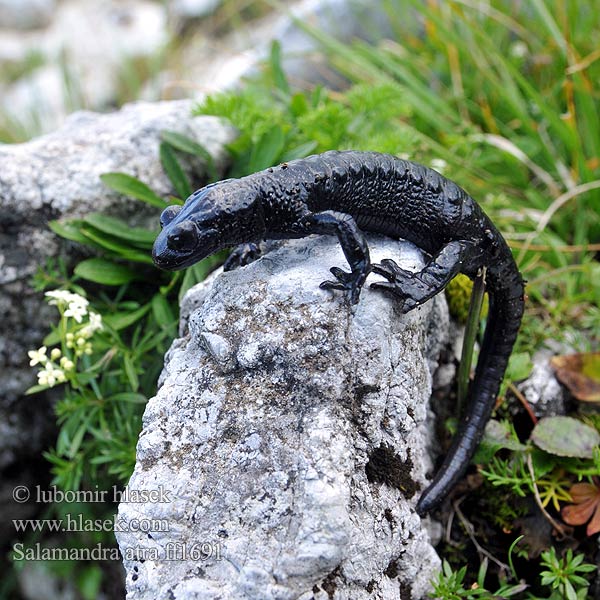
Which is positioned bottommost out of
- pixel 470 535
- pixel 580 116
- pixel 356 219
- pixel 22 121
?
pixel 470 535

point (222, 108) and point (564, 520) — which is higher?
point (222, 108)

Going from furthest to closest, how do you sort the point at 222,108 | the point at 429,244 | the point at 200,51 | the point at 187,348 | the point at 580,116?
the point at 200,51 < the point at 580,116 < the point at 222,108 < the point at 429,244 < the point at 187,348

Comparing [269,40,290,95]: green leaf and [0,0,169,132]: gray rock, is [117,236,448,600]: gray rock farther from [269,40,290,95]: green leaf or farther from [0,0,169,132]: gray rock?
[0,0,169,132]: gray rock

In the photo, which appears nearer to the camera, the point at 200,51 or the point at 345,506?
the point at 345,506

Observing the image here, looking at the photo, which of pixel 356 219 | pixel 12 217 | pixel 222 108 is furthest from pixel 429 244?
pixel 12 217

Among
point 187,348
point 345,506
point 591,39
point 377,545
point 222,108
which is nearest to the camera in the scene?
point 345,506

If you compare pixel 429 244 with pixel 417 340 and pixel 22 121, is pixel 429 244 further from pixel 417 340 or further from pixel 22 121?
pixel 22 121
